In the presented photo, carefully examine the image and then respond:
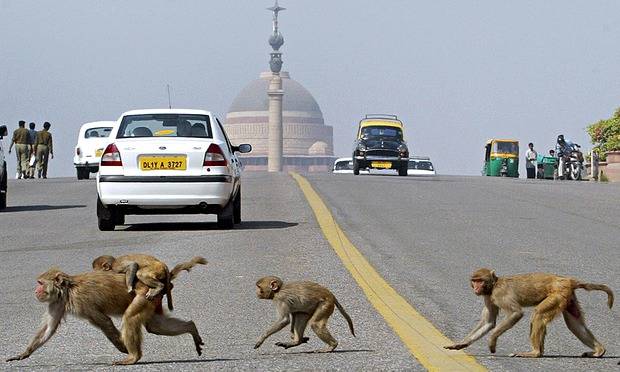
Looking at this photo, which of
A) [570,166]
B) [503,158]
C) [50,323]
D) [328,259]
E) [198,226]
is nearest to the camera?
[50,323]

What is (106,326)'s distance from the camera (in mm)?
7070

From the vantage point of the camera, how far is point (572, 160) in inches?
2328

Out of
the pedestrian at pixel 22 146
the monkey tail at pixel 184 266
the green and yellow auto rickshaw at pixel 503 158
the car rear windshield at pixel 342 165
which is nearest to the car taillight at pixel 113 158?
the monkey tail at pixel 184 266

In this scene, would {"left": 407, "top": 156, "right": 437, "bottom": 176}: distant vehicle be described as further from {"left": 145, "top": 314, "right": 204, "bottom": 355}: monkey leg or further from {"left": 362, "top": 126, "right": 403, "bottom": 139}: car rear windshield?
{"left": 145, "top": 314, "right": 204, "bottom": 355}: monkey leg

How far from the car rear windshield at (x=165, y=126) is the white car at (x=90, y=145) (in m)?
23.4

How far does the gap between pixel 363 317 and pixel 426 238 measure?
8.33 metres

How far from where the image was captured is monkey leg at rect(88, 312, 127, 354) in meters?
7.02

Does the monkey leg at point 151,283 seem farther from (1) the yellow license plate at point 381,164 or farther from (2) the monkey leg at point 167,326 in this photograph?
(1) the yellow license plate at point 381,164

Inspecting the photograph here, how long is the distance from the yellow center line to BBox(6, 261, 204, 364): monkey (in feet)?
4.77

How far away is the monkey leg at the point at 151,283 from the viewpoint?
274 inches

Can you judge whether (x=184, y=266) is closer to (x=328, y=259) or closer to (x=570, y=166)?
(x=328, y=259)

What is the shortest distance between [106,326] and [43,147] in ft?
134

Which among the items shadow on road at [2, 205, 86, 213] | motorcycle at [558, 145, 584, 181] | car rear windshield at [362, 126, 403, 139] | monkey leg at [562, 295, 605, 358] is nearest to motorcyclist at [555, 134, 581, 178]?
motorcycle at [558, 145, 584, 181]

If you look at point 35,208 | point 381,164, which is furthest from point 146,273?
point 381,164
